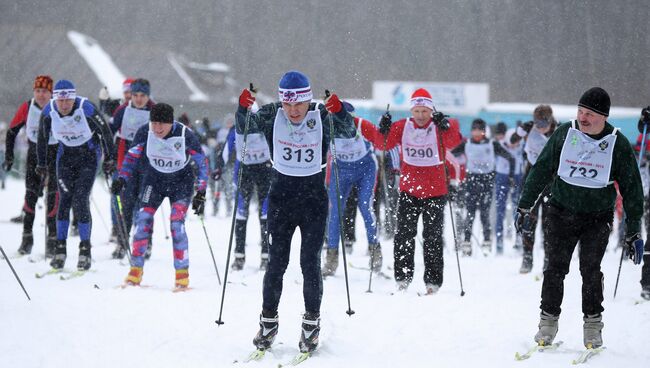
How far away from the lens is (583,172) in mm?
5016

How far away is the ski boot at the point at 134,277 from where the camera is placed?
7191 millimetres

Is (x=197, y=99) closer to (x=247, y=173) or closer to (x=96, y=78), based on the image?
(x=96, y=78)

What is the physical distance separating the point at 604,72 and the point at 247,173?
4753 centimetres

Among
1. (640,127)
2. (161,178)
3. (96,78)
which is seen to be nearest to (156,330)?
(161,178)

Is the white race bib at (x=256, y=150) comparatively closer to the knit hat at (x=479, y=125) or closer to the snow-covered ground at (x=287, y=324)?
the snow-covered ground at (x=287, y=324)

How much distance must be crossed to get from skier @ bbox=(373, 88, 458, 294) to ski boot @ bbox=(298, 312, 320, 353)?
2433 millimetres

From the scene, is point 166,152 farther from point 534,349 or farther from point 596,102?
point 596,102

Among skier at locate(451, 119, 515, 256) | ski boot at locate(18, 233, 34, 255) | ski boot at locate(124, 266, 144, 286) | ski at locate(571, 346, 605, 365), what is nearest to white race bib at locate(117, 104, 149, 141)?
ski boot at locate(18, 233, 34, 255)

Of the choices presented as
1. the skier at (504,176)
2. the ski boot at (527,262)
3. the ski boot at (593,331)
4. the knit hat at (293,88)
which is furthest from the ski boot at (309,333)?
the skier at (504,176)

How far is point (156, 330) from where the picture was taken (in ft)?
18.0

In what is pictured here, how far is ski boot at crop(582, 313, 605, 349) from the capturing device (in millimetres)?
5062

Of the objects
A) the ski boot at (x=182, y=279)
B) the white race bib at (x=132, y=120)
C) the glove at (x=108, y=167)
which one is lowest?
the ski boot at (x=182, y=279)

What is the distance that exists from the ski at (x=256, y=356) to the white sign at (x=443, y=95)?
26.6 metres

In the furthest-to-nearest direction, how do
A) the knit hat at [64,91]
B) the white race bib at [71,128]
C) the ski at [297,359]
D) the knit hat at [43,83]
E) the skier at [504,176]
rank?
the skier at [504,176]
the knit hat at [43,83]
the white race bib at [71,128]
the knit hat at [64,91]
the ski at [297,359]
